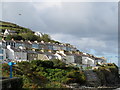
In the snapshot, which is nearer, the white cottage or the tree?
the white cottage

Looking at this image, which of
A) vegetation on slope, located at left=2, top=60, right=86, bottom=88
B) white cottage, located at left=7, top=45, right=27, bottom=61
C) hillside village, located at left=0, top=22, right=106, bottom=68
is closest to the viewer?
vegetation on slope, located at left=2, top=60, right=86, bottom=88

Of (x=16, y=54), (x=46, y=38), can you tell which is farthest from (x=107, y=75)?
(x=46, y=38)

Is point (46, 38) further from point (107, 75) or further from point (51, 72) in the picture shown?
point (51, 72)

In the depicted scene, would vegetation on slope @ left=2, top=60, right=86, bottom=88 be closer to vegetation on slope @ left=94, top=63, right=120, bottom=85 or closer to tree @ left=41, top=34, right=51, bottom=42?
vegetation on slope @ left=94, top=63, right=120, bottom=85

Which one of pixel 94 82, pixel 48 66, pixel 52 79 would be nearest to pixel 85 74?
pixel 94 82

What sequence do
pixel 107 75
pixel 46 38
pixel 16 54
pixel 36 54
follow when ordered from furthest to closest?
1. pixel 46 38
2. pixel 36 54
3. pixel 16 54
4. pixel 107 75

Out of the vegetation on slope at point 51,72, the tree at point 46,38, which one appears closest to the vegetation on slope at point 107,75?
the vegetation on slope at point 51,72

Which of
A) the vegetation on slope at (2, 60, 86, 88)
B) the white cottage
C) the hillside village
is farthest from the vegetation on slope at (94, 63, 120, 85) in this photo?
the white cottage

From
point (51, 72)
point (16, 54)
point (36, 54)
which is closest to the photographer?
point (51, 72)

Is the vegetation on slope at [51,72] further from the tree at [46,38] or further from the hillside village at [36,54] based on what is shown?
the tree at [46,38]

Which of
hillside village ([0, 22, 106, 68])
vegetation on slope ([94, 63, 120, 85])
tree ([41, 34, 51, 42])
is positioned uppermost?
tree ([41, 34, 51, 42])

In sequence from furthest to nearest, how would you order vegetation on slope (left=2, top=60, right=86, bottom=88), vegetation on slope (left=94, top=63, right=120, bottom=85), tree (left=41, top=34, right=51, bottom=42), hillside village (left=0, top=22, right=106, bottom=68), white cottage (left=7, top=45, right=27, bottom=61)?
tree (left=41, top=34, right=51, bottom=42) → hillside village (left=0, top=22, right=106, bottom=68) → white cottage (left=7, top=45, right=27, bottom=61) → vegetation on slope (left=94, top=63, right=120, bottom=85) → vegetation on slope (left=2, top=60, right=86, bottom=88)

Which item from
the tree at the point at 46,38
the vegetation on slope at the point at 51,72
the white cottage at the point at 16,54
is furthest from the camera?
the tree at the point at 46,38

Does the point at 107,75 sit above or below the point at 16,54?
below
